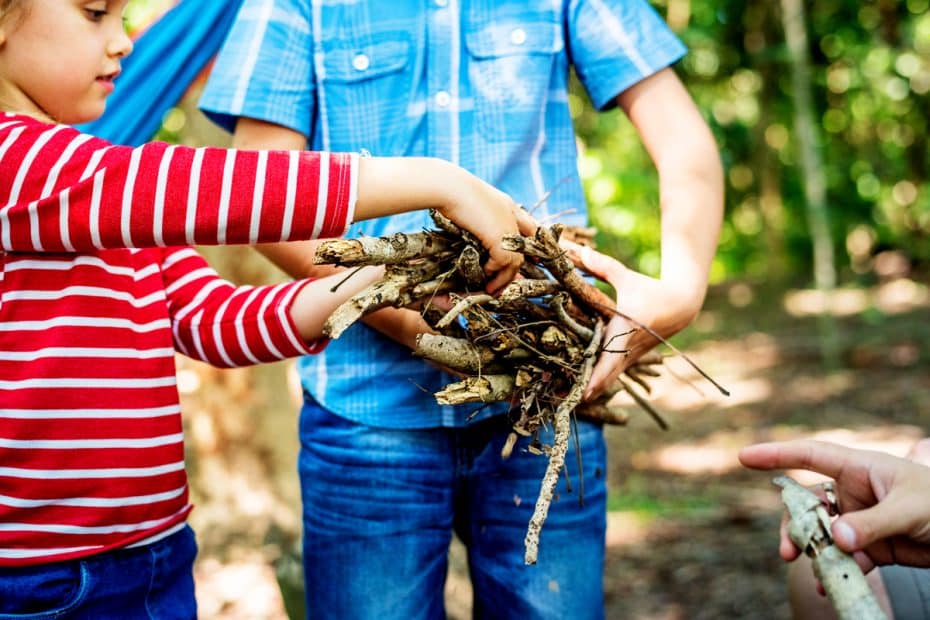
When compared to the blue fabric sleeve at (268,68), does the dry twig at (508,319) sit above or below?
below

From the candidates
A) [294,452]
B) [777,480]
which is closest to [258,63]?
[777,480]

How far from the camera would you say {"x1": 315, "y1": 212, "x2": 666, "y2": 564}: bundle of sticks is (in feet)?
4.21

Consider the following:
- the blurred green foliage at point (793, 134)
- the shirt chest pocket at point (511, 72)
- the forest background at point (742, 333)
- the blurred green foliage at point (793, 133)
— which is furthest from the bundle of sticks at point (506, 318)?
the blurred green foliage at point (793, 134)

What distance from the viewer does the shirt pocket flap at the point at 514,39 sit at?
159cm

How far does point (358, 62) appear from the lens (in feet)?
5.14

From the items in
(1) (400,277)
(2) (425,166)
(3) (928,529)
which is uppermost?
(2) (425,166)

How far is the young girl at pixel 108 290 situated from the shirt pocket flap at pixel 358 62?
0.35m

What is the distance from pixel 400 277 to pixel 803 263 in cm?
1160

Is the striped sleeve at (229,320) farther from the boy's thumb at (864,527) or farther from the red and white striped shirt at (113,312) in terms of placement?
the boy's thumb at (864,527)

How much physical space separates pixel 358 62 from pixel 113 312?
59 centimetres

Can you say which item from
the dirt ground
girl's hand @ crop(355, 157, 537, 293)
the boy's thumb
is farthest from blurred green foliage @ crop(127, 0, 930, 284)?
the boy's thumb

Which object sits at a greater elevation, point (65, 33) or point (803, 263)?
point (65, 33)

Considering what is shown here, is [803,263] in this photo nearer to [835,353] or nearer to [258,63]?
[835,353]

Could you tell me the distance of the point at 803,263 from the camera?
12.0 meters
